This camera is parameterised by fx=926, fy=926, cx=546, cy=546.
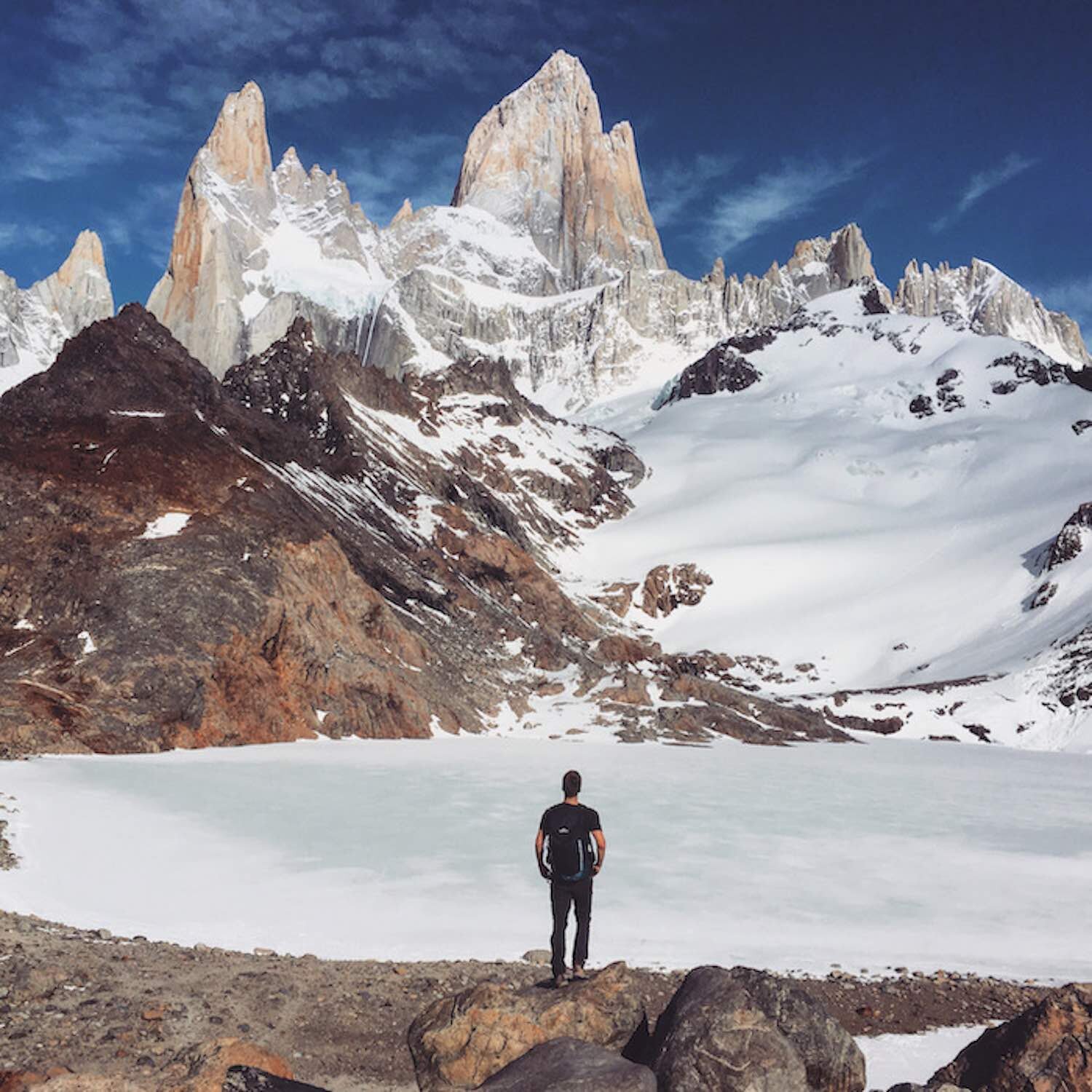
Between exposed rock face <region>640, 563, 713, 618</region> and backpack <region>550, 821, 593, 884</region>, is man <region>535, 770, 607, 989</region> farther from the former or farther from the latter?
exposed rock face <region>640, 563, 713, 618</region>

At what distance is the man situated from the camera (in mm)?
10117

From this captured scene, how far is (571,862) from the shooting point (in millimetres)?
10148

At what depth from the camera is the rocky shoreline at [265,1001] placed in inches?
330

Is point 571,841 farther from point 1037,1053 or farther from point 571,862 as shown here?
point 1037,1053

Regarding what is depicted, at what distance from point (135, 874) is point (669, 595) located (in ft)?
340

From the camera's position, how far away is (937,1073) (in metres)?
8.14

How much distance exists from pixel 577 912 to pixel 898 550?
12746cm

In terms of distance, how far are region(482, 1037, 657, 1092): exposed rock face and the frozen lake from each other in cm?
501

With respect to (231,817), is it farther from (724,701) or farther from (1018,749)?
(1018,749)

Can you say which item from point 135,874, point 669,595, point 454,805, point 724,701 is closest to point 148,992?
point 135,874

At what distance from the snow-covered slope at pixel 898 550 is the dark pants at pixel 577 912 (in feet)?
230

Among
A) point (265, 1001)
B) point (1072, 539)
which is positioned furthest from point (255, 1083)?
point (1072, 539)

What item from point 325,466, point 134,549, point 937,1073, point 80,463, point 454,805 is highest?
point 325,466

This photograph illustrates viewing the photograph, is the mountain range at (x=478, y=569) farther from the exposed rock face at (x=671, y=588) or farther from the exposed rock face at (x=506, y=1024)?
the exposed rock face at (x=506, y=1024)
